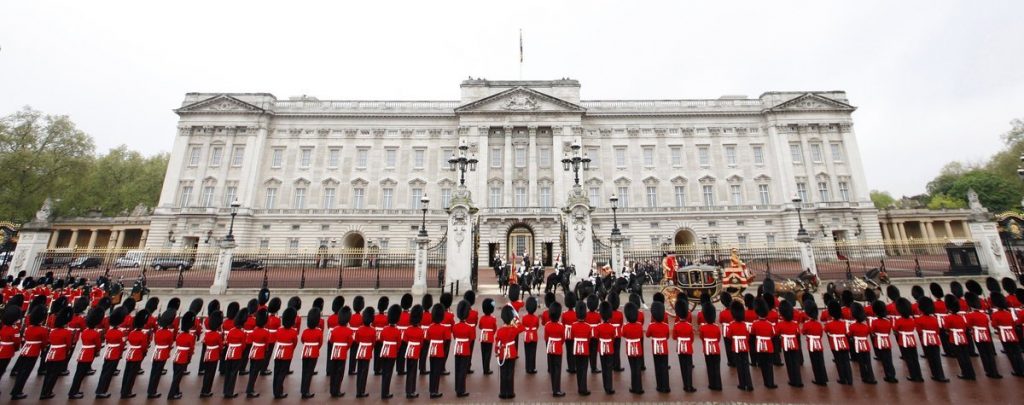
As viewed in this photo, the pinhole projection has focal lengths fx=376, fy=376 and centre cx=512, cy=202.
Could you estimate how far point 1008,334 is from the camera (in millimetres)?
5789

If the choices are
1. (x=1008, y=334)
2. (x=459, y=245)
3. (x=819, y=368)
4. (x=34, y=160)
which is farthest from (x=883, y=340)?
(x=34, y=160)

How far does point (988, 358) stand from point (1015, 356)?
0.48 meters

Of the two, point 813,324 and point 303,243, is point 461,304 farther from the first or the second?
point 303,243

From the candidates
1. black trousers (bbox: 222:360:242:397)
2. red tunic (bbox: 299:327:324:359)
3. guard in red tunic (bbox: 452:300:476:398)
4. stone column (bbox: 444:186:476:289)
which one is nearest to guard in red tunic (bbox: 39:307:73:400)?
black trousers (bbox: 222:360:242:397)

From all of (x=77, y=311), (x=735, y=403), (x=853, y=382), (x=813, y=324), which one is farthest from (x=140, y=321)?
(x=853, y=382)

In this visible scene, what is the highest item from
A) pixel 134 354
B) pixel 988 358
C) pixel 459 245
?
pixel 459 245

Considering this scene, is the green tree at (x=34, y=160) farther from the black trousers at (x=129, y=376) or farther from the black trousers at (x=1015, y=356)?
the black trousers at (x=1015, y=356)

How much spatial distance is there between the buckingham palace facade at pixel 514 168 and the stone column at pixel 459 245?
17321mm

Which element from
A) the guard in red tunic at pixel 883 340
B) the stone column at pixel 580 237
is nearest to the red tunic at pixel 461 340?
the guard in red tunic at pixel 883 340

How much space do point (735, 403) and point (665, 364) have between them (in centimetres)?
97

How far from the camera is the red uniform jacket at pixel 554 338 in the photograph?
5508 mm

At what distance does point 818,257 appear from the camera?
27.7 m

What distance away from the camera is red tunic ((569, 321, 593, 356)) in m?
5.55

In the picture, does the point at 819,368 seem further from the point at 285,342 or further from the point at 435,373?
the point at 285,342
